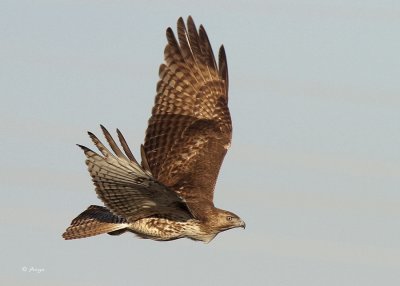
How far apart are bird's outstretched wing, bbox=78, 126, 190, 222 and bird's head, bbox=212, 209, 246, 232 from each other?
1040 mm

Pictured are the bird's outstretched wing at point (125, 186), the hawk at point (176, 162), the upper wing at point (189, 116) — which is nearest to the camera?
the bird's outstretched wing at point (125, 186)

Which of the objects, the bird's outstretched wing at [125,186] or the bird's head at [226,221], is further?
the bird's head at [226,221]

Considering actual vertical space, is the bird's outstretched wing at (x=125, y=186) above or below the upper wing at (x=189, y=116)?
below

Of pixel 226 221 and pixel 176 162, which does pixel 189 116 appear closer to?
pixel 176 162

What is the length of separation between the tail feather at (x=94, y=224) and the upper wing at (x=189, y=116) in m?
1.36

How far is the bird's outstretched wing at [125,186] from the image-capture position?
16.5 metres

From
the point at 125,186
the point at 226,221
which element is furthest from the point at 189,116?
the point at 125,186

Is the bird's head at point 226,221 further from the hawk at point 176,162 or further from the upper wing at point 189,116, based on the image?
the upper wing at point 189,116

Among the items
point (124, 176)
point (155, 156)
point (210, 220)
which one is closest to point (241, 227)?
point (210, 220)

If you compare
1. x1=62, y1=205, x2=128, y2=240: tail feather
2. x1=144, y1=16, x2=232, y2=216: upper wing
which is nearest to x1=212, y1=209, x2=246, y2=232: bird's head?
x1=144, y1=16, x2=232, y2=216: upper wing

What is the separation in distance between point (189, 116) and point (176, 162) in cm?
130

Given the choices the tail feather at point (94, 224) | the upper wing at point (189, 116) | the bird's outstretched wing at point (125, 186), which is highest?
the upper wing at point (189, 116)

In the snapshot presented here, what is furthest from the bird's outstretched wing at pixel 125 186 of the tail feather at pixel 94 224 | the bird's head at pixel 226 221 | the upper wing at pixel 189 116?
the upper wing at pixel 189 116

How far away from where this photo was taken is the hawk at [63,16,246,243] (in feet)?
56.1
